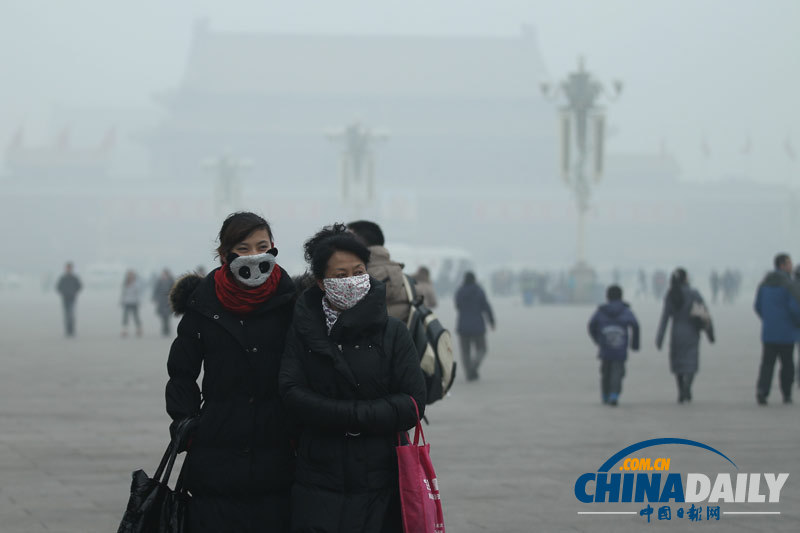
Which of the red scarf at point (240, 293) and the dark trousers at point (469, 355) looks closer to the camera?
the red scarf at point (240, 293)

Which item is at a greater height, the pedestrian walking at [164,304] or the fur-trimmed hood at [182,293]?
the fur-trimmed hood at [182,293]

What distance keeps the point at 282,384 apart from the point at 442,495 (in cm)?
238

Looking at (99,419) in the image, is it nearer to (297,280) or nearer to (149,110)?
(297,280)

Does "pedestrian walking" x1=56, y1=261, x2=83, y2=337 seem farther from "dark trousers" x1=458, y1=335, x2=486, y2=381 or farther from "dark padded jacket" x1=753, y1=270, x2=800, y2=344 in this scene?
"dark padded jacket" x1=753, y1=270, x2=800, y2=344

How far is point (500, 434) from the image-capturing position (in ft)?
23.2

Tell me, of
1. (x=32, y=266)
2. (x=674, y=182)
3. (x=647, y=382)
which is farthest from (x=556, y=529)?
(x=674, y=182)

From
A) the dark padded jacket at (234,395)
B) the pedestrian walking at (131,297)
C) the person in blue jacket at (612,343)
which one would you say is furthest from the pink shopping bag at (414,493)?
the pedestrian walking at (131,297)

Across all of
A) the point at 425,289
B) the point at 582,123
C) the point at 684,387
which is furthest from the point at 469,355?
the point at 582,123

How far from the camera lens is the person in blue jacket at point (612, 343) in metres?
8.51

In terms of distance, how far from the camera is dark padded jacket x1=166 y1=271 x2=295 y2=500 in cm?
304

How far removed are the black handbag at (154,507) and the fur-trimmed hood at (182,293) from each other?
14.1 inches

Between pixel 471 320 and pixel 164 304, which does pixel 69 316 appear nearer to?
pixel 164 304

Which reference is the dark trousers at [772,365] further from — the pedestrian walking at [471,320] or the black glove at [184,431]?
the black glove at [184,431]

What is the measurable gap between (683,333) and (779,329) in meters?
0.67
